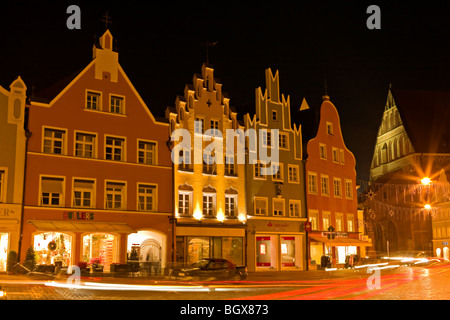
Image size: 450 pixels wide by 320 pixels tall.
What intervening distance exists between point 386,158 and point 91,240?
218 feet

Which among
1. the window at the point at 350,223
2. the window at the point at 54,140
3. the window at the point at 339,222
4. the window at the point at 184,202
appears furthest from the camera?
the window at the point at 350,223

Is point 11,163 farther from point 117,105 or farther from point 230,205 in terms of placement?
point 230,205

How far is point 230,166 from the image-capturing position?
4269 cm

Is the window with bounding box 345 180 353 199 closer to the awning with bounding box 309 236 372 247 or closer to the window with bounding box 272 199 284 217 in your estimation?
the awning with bounding box 309 236 372 247

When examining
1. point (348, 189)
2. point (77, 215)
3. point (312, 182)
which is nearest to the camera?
point (77, 215)

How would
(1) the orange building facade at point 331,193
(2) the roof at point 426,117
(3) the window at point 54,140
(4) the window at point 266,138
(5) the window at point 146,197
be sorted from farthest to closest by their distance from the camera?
1. (2) the roof at point 426,117
2. (1) the orange building facade at point 331,193
3. (4) the window at point 266,138
4. (5) the window at point 146,197
5. (3) the window at point 54,140

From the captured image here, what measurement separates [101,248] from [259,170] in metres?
14.7

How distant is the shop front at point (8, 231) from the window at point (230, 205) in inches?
614

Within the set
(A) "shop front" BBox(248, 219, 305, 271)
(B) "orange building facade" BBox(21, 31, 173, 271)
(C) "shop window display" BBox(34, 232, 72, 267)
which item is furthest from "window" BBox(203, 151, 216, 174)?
(C) "shop window display" BBox(34, 232, 72, 267)

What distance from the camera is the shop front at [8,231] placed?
3203 cm

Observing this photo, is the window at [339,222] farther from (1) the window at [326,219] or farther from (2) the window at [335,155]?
(2) the window at [335,155]

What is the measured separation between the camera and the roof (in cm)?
8469

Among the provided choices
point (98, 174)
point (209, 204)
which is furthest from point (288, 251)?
point (98, 174)

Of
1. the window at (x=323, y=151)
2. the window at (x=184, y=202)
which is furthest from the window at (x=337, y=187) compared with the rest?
the window at (x=184, y=202)
